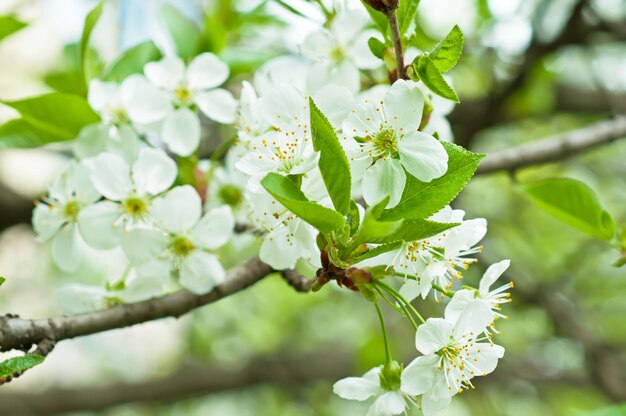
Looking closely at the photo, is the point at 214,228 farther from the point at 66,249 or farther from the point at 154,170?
the point at 66,249

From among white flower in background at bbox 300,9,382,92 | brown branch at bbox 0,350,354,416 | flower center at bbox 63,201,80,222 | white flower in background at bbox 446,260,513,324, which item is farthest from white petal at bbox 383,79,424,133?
brown branch at bbox 0,350,354,416

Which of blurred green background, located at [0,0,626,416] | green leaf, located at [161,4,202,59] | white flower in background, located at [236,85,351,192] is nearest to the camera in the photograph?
white flower in background, located at [236,85,351,192]

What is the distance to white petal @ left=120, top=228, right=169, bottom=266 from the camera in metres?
1.00

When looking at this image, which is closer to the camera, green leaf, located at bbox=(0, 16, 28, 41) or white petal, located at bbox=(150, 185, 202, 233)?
white petal, located at bbox=(150, 185, 202, 233)

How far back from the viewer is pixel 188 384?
2.96 metres

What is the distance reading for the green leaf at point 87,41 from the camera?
1176 millimetres

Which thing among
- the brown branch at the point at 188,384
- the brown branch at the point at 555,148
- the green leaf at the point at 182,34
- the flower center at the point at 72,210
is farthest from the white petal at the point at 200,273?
the brown branch at the point at 188,384

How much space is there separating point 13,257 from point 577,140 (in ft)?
10.4

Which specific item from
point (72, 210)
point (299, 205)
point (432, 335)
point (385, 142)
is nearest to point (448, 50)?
point (385, 142)

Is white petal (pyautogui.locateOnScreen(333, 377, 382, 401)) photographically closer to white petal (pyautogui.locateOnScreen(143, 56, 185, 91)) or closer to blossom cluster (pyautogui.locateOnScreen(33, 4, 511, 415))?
blossom cluster (pyautogui.locateOnScreen(33, 4, 511, 415))

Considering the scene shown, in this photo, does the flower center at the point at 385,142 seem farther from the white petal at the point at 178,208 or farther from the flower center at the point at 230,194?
the flower center at the point at 230,194

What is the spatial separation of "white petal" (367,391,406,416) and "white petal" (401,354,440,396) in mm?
35

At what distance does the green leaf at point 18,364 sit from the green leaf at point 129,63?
628 mm

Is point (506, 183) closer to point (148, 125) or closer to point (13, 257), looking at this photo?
point (148, 125)
